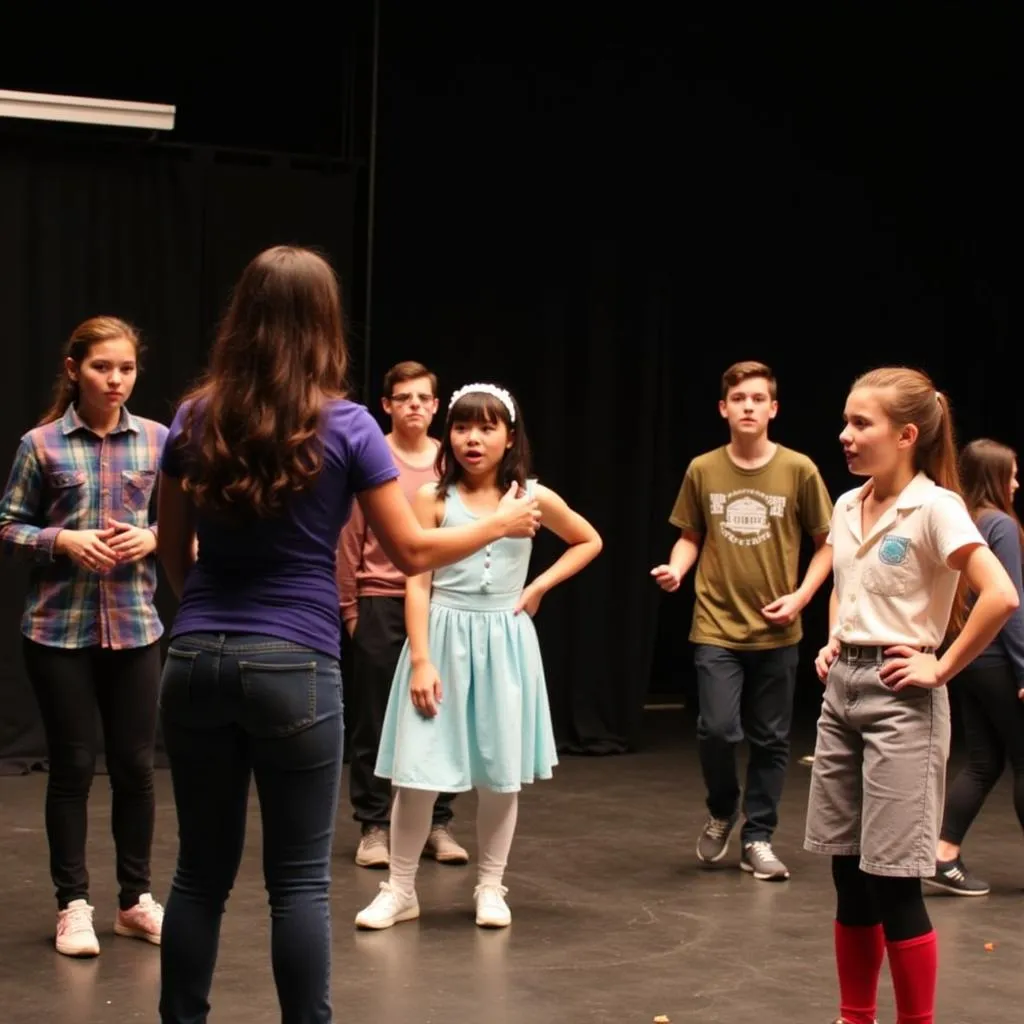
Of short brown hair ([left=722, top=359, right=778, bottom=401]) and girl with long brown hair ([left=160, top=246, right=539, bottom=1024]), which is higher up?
short brown hair ([left=722, top=359, right=778, bottom=401])

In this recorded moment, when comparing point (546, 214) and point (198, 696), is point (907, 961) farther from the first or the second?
point (546, 214)

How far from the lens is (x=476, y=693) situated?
4.10 m

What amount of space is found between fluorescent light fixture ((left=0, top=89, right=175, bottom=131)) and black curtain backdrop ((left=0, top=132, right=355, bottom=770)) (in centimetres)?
24

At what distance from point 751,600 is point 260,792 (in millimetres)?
2416

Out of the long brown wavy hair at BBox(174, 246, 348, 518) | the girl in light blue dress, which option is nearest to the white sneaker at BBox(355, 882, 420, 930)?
the girl in light blue dress

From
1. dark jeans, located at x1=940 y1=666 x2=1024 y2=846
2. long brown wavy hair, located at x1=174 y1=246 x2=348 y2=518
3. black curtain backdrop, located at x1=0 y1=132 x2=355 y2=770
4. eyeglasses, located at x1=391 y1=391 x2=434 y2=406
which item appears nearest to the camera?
long brown wavy hair, located at x1=174 y1=246 x2=348 y2=518

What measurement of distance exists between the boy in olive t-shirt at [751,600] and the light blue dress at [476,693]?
0.69 metres

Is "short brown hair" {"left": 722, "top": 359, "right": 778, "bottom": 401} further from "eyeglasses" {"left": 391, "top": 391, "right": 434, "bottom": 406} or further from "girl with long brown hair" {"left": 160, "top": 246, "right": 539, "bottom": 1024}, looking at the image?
"girl with long brown hair" {"left": 160, "top": 246, "right": 539, "bottom": 1024}

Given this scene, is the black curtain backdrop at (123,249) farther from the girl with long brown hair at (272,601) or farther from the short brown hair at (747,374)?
the girl with long brown hair at (272,601)

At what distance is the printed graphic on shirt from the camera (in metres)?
4.77

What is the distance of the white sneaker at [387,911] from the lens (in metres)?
4.08

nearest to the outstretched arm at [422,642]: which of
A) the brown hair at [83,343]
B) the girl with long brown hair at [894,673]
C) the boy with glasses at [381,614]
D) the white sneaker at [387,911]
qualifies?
the white sneaker at [387,911]

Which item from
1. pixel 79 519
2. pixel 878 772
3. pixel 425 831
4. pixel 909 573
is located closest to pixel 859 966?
pixel 878 772

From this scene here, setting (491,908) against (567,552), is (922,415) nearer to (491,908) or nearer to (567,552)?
(567,552)
